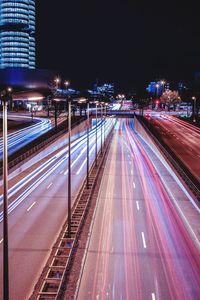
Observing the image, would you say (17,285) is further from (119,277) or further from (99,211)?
(99,211)

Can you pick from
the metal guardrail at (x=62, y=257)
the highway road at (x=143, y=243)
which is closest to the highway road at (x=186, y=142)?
the highway road at (x=143, y=243)

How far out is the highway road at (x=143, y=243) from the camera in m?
19.5

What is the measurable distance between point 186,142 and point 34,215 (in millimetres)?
49825

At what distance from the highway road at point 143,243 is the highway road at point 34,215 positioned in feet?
8.48

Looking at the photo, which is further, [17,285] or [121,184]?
[121,184]

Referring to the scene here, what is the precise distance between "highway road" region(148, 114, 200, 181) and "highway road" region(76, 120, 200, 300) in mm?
8793

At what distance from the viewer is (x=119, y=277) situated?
20.6 meters

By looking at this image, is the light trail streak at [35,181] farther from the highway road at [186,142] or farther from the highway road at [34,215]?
the highway road at [186,142]

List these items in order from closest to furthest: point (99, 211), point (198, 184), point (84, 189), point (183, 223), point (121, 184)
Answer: point (183, 223) → point (99, 211) → point (198, 184) → point (84, 189) → point (121, 184)

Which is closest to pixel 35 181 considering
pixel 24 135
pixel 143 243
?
pixel 143 243

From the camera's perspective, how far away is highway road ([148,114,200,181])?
5532 cm

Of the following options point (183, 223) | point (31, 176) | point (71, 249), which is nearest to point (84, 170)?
point (31, 176)

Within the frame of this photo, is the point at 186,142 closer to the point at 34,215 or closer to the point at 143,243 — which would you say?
the point at 34,215

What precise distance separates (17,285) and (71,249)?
3.91m
